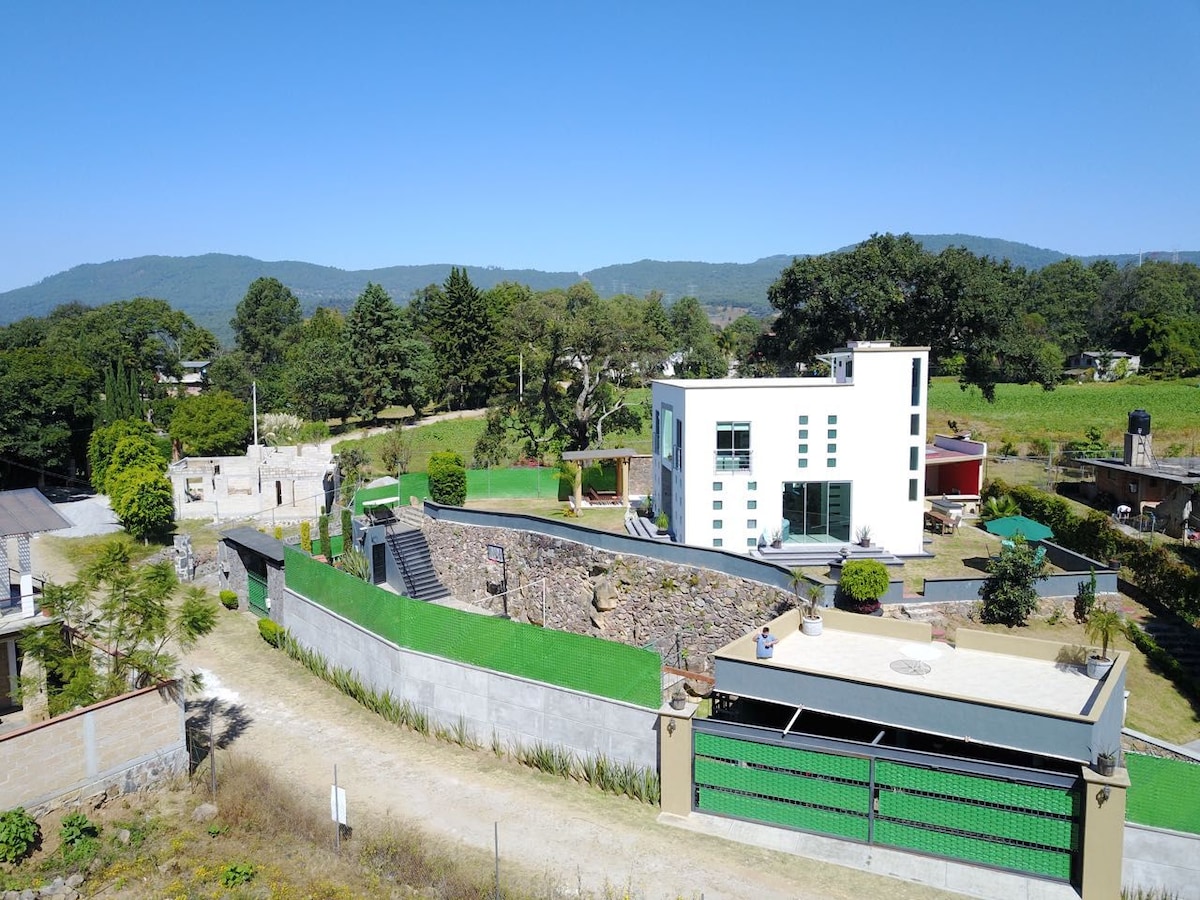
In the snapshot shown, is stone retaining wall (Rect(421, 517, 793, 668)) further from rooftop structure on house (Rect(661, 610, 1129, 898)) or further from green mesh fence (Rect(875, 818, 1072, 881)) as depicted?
green mesh fence (Rect(875, 818, 1072, 881))

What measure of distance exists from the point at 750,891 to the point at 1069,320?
82.5 m

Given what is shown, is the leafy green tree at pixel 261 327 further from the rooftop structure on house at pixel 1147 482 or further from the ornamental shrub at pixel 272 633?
the rooftop structure on house at pixel 1147 482

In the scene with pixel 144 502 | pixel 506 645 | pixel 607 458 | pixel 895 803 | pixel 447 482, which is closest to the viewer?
pixel 895 803

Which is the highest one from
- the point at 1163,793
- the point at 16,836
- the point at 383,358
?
the point at 383,358

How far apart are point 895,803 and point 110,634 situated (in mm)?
13042

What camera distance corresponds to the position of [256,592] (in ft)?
83.0

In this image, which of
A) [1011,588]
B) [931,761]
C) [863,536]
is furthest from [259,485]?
[931,761]

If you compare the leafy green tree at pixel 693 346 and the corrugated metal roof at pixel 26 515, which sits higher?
the leafy green tree at pixel 693 346

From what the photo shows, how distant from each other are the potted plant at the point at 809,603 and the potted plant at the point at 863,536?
3818 mm

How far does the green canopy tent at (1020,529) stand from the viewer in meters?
21.5

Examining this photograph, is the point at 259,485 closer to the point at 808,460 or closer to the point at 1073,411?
the point at 808,460

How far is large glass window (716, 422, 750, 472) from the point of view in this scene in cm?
2198

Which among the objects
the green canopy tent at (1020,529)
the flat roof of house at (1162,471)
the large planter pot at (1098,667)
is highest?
the flat roof of house at (1162,471)

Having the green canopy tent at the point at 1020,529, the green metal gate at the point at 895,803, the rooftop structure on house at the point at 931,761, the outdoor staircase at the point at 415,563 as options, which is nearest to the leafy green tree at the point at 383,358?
the outdoor staircase at the point at 415,563
